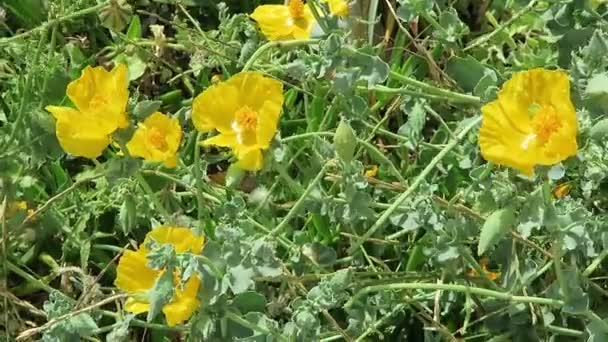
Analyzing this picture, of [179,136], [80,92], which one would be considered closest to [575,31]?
[179,136]

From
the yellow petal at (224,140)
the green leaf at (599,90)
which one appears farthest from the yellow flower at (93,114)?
the green leaf at (599,90)

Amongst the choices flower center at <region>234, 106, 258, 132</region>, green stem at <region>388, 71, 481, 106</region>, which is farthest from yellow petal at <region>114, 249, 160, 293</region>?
green stem at <region>388, 71, 481, 106</region>

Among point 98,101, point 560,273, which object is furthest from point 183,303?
point 560,273

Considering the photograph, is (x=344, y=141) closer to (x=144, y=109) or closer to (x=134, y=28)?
(x=144, y=109)

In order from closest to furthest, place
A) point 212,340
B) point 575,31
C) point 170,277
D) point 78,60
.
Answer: point 170,277, point 212,340, point 575,31, point 78,60

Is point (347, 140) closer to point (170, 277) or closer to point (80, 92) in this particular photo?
point (170, 277)

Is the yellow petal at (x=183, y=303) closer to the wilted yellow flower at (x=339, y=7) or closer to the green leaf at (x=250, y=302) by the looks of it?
the green leaf at (x=250, y=302)

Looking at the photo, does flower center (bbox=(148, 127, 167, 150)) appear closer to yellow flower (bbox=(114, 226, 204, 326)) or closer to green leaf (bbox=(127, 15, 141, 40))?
yellow flower (bbox=(114, 226, 204, 326))
